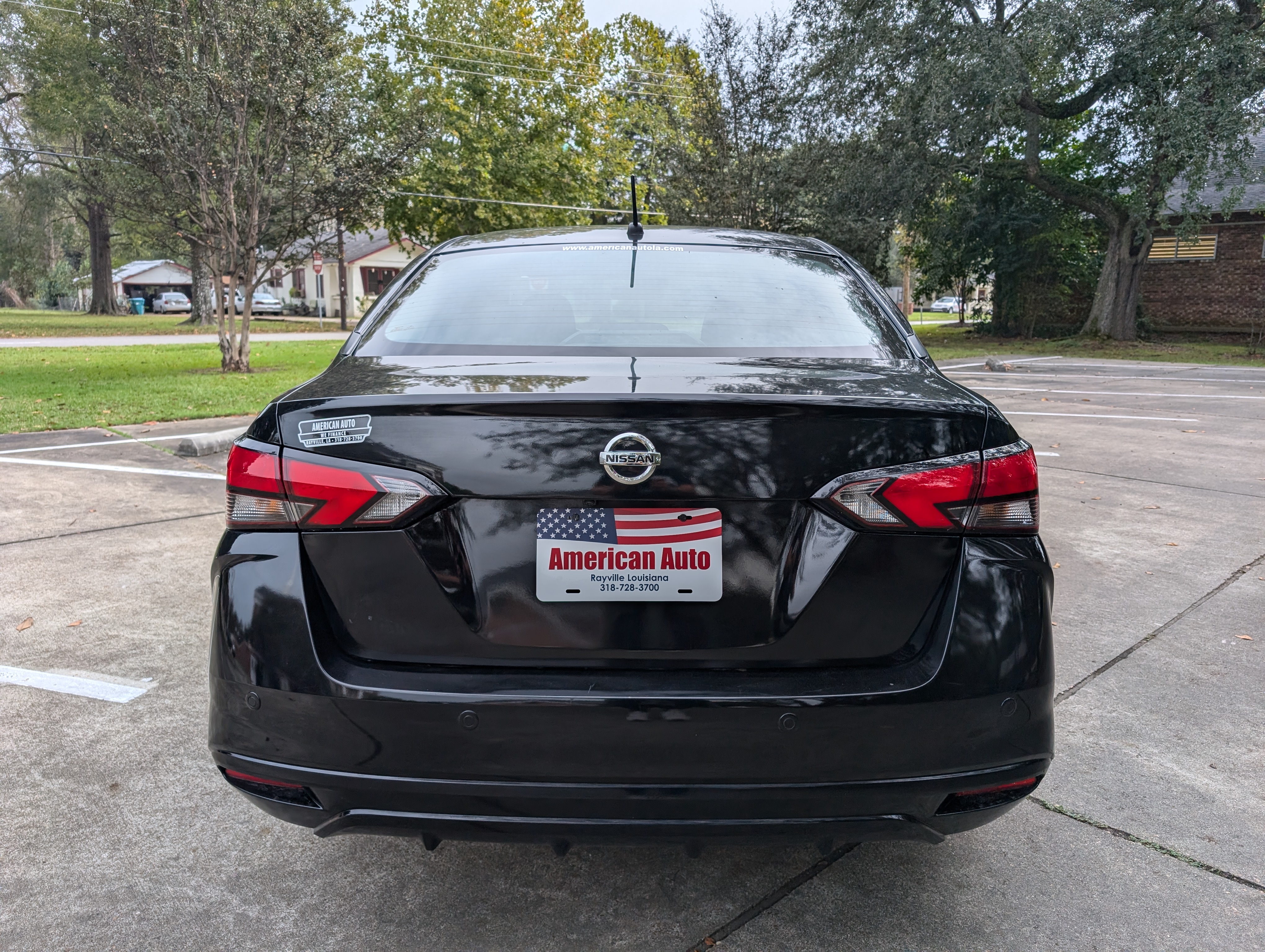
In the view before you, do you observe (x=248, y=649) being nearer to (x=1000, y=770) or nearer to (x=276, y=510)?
(x=276, y=510)

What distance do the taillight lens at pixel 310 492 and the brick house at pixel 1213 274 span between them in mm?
31096

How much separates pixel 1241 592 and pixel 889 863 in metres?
3.22

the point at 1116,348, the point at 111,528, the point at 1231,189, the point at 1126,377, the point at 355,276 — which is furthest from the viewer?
the point at 355,276

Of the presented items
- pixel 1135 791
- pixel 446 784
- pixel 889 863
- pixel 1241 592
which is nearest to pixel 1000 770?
pixel 889 863

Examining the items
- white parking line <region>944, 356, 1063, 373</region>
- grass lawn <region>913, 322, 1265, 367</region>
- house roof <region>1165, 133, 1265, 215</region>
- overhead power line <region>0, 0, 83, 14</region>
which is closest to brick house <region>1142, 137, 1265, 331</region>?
house roof <region>1165, 133, 1265, 215</region>

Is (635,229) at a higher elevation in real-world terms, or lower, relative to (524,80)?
lower

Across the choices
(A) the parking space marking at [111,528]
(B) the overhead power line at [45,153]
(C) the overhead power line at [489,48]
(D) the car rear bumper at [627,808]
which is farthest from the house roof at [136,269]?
(D) the car rear bumper at [627,808]

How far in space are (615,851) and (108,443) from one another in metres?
7.61

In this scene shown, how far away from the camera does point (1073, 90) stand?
2405cm

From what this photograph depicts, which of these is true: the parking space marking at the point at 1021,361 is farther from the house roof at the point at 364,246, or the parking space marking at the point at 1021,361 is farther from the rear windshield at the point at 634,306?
the house roof at the point at 364,246

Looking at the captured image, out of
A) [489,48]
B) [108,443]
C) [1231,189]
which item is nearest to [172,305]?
[489,48]

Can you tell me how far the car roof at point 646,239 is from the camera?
3.01 meters

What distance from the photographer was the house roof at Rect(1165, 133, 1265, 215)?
2362 cm

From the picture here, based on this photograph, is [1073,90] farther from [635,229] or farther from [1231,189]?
[635,229]
